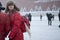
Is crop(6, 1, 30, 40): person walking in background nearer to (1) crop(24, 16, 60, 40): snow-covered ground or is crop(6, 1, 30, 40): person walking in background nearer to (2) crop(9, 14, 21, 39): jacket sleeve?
(2) crop(9, 14, 21, 39): jacket sleeve

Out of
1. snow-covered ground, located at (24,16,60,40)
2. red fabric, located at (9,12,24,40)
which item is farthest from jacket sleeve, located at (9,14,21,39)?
snow-covered ground, located at (24,16,60,40)

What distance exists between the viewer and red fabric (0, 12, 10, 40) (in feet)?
12.9

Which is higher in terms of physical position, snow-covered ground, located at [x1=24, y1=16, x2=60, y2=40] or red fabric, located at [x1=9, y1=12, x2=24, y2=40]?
red fabric, located at [x1=9, y1=12, x2=24, y2=40]

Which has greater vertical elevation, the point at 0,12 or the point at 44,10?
the point at 0,12

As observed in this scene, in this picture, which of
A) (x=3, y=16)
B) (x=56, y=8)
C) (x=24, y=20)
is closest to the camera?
(x=3, y=16)

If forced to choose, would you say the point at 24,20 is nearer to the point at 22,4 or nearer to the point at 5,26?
the point at 5,26

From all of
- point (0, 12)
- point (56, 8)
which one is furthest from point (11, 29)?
point (56, 8)

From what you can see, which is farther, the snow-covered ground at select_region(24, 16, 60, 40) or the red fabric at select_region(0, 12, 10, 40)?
the snow-covered ground at select_region(24, 16, 60, 40)

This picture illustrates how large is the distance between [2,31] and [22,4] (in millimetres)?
54636

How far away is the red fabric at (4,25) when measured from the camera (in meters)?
3.94

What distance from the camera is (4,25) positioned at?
401cm

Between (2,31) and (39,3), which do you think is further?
(39,3)

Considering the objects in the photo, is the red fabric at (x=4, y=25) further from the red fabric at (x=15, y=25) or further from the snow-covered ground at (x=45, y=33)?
the snow-covered ground at (x=45, y=33)

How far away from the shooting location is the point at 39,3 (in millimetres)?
58500
